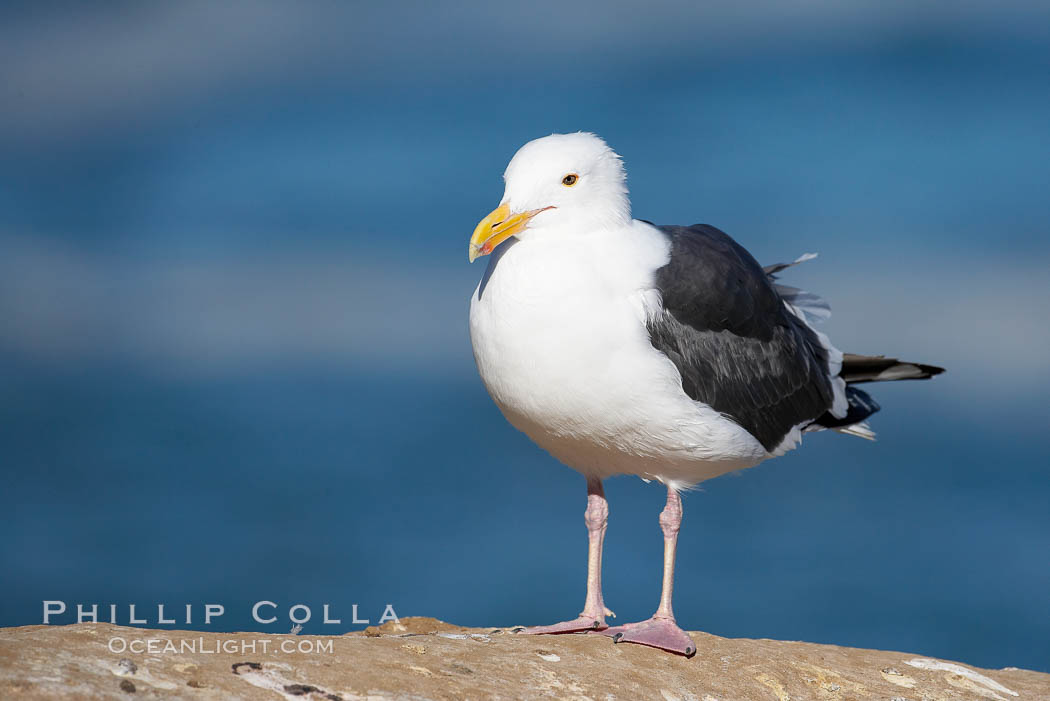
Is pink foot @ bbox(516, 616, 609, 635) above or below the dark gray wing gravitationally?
below

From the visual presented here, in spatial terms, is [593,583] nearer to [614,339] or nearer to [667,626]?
[667,626]

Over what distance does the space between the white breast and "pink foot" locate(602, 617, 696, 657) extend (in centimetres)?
83

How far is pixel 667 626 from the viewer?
583 centimetres

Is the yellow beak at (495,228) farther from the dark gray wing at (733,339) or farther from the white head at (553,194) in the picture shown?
the dark gray wing at (733,339)

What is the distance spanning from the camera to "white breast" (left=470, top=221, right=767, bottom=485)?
5.43 m

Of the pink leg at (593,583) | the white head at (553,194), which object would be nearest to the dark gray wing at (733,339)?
the white head at (553,194)

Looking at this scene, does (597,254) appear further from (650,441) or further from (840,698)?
(840,698)

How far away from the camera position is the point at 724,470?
20.4 feet

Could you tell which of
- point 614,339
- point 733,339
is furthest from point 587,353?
point 733,339

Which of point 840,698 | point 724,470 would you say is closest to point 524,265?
point 724,470

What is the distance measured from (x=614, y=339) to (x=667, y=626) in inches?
61.2

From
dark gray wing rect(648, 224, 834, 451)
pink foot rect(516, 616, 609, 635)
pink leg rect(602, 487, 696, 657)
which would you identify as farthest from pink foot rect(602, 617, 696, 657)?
dark gray wing rect(648, 224, 834, 451)

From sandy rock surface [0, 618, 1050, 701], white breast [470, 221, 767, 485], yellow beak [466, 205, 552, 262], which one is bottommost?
sandy rock surface [0, 618, 1050, 701]

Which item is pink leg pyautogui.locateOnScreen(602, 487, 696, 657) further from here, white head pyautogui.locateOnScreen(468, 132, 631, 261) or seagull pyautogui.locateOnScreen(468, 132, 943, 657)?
white head pyautogui.locateOnScreen(468, 132, 631, 261)
